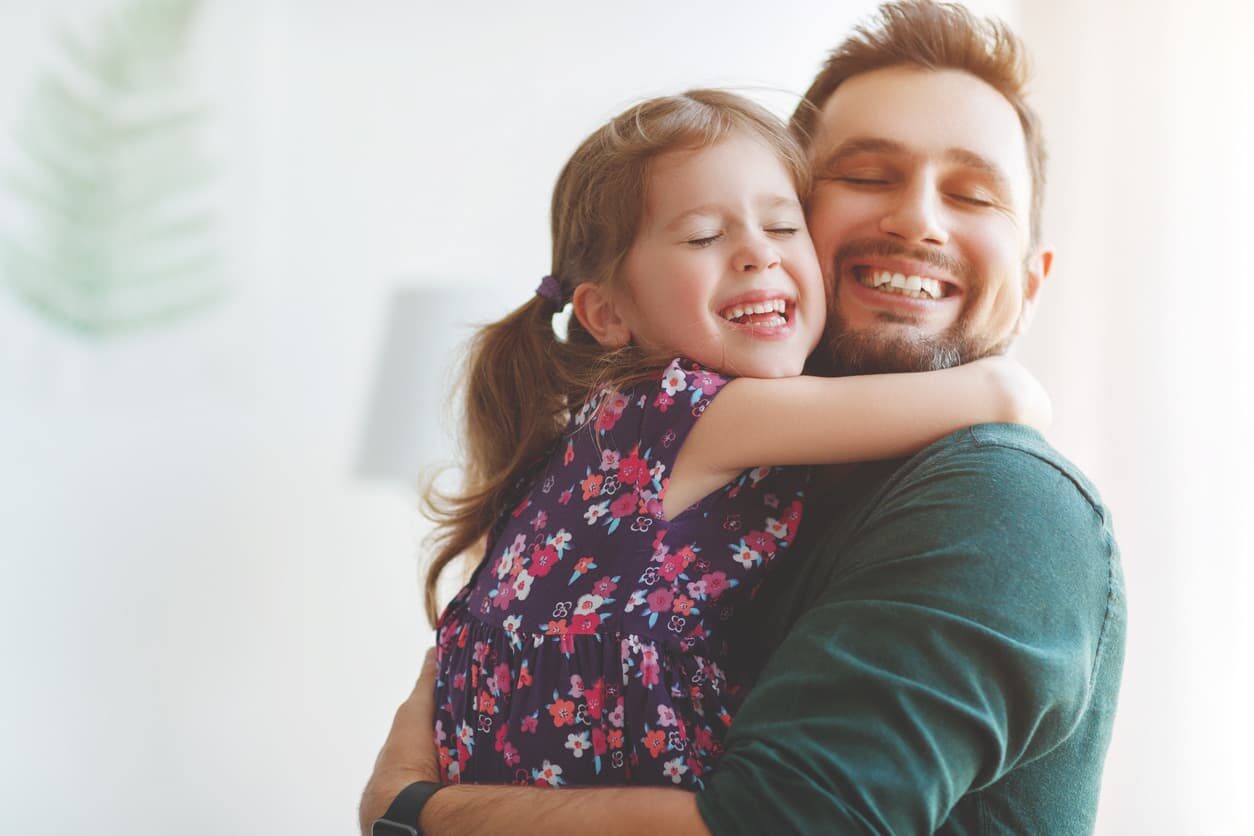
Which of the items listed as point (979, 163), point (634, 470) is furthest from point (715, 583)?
point (979, 163)

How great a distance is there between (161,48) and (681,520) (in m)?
2.09

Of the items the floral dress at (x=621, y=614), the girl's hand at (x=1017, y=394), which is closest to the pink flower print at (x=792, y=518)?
the floral dress at (x=621, y=614)

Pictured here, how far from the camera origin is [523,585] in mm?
1317

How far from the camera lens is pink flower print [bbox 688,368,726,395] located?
4.21 feet

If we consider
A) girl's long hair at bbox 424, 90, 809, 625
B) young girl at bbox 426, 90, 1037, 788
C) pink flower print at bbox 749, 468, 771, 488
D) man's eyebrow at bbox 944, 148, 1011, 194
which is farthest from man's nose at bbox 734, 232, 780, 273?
man's eyebrow at bbox 944, 148, 1011, 194

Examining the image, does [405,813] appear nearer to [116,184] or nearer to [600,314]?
[600,314]

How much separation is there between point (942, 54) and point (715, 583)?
3.04ft

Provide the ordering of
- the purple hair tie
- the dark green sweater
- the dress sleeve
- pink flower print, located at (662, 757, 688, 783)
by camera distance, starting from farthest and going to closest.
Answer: the purple hair tie < the dress sleeve < pink flower print, located at (662, 757, 688, 783) < the dark green sweater

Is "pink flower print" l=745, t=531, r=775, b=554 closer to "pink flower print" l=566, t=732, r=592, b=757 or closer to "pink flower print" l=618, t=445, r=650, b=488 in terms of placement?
"pink flower print" l=618, t=445, r=650, b=488

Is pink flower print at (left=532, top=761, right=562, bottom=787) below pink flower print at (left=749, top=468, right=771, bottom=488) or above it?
below

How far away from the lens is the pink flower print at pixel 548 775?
3.96ft

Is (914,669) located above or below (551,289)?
below

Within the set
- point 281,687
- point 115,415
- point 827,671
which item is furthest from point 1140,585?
point 115,415

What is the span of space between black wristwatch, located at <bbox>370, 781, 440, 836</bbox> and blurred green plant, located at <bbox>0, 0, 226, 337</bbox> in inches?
70.9
